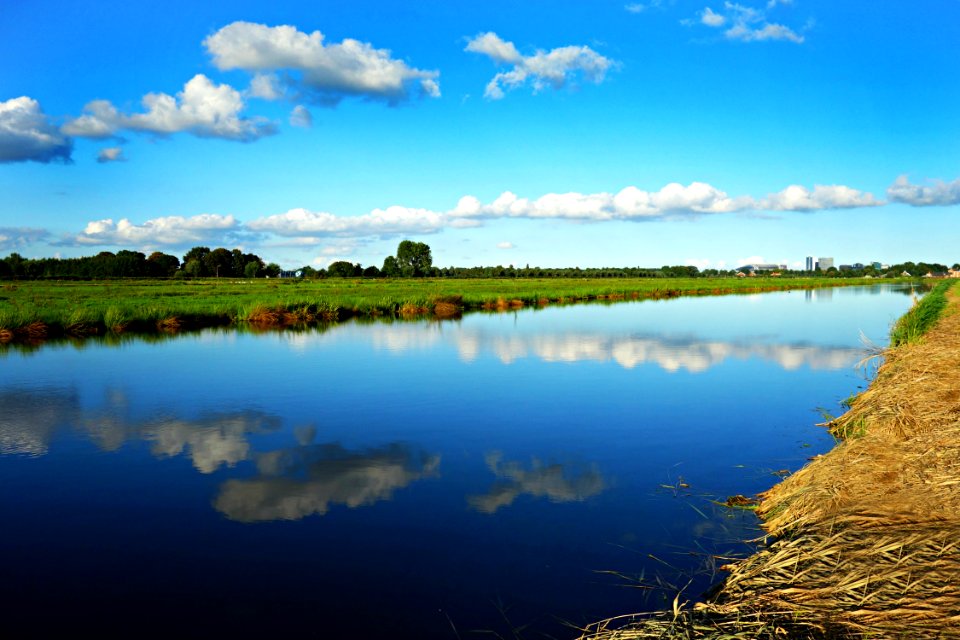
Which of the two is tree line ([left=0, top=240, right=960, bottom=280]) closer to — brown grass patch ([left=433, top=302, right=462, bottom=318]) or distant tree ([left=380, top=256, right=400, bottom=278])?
distant tree ([left=380, top=256, right=400, bottom=278])

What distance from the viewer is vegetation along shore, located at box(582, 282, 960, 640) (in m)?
3.88

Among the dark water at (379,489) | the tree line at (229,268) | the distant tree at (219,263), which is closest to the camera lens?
the dark water at (379,489)

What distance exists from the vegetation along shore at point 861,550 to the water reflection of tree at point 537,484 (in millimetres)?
1989

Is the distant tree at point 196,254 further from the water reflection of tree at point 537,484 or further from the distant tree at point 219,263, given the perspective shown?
the water reflection of tree at point 537,484

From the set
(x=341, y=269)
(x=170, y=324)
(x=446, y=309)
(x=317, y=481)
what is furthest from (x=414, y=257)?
(x=317, y=481)

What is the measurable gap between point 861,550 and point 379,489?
16.7ft

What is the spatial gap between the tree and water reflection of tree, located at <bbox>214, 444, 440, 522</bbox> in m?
130

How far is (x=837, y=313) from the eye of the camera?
3931 centimetres

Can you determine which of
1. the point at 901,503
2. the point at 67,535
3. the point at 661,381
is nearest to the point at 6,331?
the point at 67,535

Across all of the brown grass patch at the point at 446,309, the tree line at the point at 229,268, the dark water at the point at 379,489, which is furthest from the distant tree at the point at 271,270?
the dark water at the point at 379,489

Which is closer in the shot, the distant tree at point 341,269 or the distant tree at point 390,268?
the distant tree at point 341,269

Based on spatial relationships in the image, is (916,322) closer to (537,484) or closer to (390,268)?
(537,484)

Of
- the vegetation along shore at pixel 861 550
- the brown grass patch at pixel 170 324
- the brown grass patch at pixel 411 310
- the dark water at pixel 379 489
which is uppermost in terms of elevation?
the brown grass patch at pixel 411 310

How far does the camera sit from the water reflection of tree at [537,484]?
23.6ft
